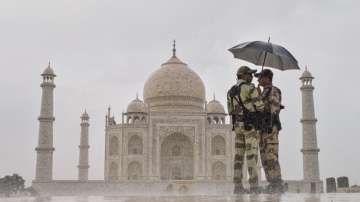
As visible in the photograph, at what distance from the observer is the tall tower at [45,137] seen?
25281mm

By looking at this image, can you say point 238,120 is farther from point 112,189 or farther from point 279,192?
point 112,189

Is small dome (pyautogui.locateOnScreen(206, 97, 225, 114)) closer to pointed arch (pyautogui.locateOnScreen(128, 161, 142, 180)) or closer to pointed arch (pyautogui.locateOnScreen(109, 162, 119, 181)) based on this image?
pointed arch (pyautogui.locateOnScreen(128, 161, 142, 180))

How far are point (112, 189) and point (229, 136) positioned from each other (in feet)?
24.3

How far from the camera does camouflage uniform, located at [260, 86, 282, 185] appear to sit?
6.63m

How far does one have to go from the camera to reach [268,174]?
6727 mm

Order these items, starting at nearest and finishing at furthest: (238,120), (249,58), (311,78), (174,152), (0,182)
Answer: (238,120) < (249,58) < (0,182) < (311,78) < (174,152)

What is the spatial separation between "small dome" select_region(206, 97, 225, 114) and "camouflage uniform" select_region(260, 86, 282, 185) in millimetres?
24875

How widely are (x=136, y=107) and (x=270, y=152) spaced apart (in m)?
23.9

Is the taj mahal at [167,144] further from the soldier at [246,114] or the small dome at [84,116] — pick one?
the soldier at [246,114]

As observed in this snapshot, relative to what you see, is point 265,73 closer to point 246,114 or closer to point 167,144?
point 246,114

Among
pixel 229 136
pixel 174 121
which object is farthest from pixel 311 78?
pixel 174 121

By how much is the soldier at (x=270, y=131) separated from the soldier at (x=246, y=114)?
0.48 feet

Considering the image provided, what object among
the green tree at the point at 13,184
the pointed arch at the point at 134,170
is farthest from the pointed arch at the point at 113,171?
the green tree at the point at 13,184

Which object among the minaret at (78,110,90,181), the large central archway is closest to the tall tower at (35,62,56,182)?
the minaret at (78,110,90,181)
